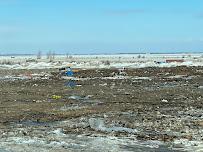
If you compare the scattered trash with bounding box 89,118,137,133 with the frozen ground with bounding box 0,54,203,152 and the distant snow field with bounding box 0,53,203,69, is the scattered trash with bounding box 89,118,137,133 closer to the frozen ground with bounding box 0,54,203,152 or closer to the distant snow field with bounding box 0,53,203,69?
the frozen ground with bounding box 0,54,203,152

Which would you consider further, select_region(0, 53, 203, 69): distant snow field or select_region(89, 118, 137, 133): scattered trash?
select_region(0, 53, 203, 69): distant snow field

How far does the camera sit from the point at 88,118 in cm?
1638

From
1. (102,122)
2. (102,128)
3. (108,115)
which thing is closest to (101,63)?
(108,115)

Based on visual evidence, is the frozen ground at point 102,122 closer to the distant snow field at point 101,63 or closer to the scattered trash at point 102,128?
the scattered trash at point 102,128

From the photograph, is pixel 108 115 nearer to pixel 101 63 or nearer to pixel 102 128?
pixel 102 128

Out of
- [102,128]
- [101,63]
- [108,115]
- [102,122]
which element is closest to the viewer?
[102,128]

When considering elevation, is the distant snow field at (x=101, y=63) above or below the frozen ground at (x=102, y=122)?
below

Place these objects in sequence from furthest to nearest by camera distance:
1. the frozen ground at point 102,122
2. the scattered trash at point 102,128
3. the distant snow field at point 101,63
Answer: the distant snow field at point 101,63, the scattered trash at point 102,128, the frozen ground at point 102,122

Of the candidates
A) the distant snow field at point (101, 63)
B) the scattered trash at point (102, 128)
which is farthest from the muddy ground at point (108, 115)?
the distant snow field at point (101, 63)

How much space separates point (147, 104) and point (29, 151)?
34.6 feet

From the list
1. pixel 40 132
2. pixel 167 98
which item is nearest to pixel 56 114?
pixel 40 132

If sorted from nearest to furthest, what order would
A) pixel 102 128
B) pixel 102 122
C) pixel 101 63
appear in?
pixel 102 128 < pixel 102 122 < pixel 101 63

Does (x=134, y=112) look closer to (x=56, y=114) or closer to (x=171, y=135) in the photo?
(x=56, y=114)

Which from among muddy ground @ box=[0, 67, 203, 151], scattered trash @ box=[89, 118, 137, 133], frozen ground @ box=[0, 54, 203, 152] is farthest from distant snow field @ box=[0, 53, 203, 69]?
scattered trash @ box=[89, 118, 137, 133]
